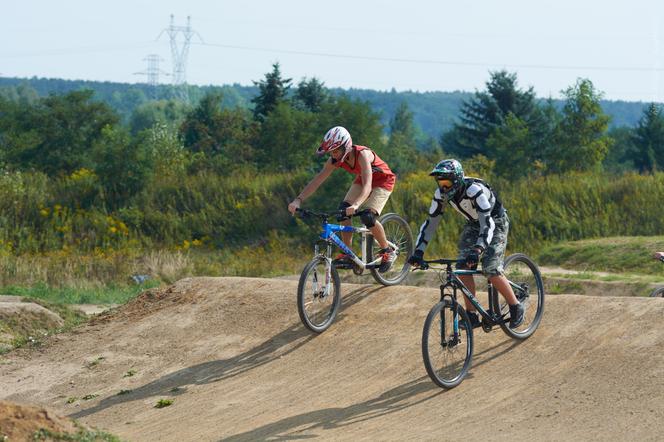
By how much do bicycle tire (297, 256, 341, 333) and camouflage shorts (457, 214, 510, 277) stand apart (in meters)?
1.90

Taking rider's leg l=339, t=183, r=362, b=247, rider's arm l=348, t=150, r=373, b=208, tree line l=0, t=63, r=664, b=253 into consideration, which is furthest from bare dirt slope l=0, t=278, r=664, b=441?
tree line l=0, t=63, r=664, b=253

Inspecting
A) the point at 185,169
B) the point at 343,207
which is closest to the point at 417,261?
the point at 343,207

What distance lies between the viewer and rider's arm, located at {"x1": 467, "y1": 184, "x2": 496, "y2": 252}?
965 centimetres

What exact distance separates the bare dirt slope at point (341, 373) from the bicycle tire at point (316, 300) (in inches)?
7.2

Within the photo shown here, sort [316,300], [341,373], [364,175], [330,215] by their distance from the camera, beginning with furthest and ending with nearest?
[316,300], [364,175], [330,215], [341,373]

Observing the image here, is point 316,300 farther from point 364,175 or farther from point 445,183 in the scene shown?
point 445,183

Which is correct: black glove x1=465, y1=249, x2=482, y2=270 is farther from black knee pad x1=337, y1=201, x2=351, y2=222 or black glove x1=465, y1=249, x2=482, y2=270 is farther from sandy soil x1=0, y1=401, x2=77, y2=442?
sandy soil x1=0, y1=401, x2=77, y2=442

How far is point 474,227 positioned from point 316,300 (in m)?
2.35

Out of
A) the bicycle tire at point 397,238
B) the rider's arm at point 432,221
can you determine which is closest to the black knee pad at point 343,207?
the bicycle tire at point 397,238

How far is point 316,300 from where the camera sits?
461 inches

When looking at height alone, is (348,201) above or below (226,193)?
above

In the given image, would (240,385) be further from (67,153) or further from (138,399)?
(67,153)

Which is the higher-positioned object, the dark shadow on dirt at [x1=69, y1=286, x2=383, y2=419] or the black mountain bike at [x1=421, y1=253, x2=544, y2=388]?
the black mountain bike at [x1=421, y1=253, x2=544, y2=388]

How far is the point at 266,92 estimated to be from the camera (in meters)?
60.0
